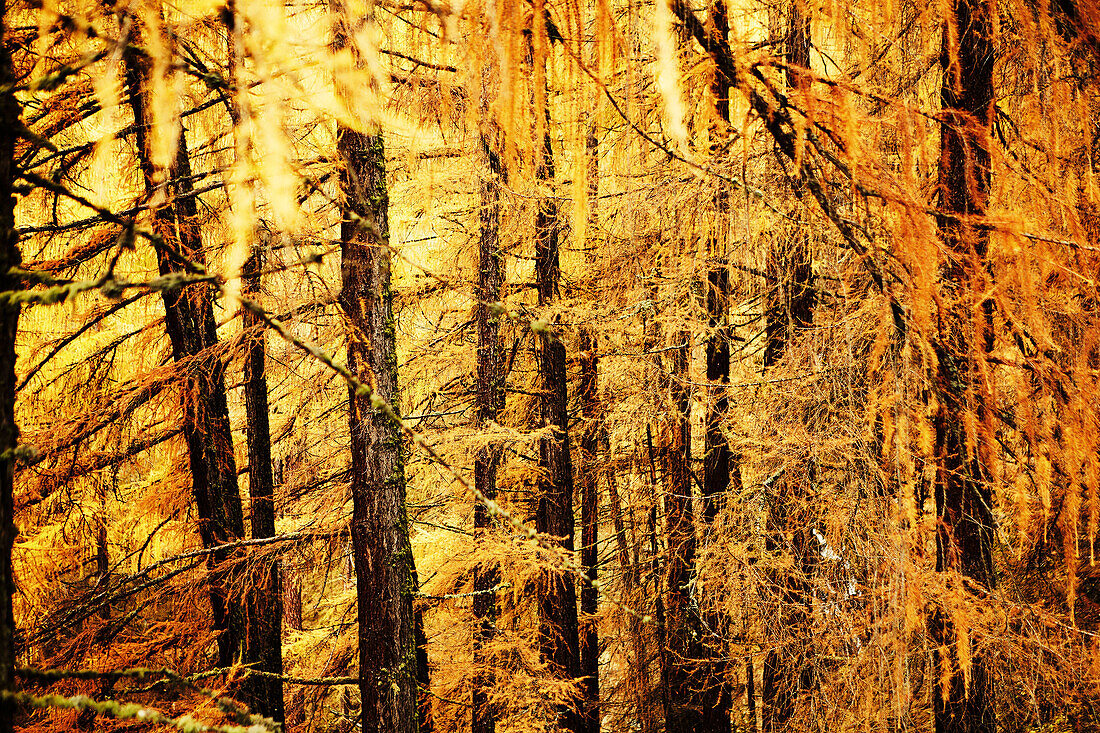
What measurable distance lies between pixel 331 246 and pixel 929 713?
32.2 feet

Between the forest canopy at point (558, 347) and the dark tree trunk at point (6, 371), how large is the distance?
1cm

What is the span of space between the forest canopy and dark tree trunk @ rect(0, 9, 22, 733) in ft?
0.05

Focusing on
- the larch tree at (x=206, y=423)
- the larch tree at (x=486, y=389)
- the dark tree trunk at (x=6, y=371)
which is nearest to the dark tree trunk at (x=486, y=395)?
the larch tree at (x=486, y=389)

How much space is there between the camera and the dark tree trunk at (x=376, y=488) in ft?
15.8

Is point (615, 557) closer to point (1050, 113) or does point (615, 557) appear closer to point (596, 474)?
point (596, 474)

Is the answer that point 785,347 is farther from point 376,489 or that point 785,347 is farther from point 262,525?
point 262,525

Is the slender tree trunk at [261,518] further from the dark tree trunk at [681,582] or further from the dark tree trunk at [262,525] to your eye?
the dark tree trunk at [681,582]

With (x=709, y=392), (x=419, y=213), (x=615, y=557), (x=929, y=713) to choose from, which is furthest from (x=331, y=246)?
(x=929, y=713)

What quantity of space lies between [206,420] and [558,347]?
5.04 meters

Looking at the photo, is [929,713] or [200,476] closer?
[200,476]

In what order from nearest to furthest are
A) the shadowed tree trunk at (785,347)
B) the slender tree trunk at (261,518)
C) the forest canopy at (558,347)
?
1. the forest canopy at (558,347)
2. the shadowed tree trunk at (785,347)
3. the slender tree trunk at (261,518)

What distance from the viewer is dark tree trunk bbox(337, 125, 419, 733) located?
4.82 metres

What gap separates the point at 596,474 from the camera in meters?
10.8

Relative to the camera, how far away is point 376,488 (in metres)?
4.86
